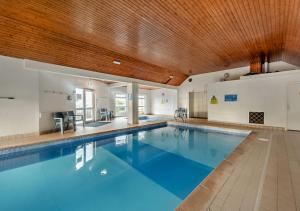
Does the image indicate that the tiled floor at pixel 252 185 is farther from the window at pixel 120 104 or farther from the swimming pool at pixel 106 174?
the window at pixel 120 104

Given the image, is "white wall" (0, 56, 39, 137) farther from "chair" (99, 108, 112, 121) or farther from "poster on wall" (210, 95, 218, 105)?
"poster on wall" (210, 95, 218, 105)

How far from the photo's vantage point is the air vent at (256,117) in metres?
6.39

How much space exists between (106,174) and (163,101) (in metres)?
10.5

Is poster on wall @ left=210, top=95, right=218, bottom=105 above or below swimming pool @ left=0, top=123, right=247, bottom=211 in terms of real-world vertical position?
above

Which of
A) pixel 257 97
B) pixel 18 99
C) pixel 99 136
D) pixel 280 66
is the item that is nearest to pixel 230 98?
pixel 257 97

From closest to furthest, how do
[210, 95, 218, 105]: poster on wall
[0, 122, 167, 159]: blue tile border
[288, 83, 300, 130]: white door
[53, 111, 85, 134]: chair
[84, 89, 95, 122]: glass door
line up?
[0, 122, 167, 159]: blue tile border → [288, 83, 300, 130]: white door → [53, 111, 85, 134]: chair → [210, 95, 218, 105]: poster on wall → [84, 89, 95, 122]: glass door

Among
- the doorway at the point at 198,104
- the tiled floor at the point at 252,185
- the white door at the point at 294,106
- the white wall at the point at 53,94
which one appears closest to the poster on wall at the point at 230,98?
the white door at the point at 294,106

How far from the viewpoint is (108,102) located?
10469 mm

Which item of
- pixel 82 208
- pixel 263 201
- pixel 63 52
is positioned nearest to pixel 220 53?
pixel 263 201

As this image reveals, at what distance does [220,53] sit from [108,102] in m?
7.93

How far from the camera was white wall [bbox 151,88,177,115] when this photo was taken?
40.5 feet

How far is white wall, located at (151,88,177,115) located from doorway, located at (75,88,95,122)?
6.25 metres

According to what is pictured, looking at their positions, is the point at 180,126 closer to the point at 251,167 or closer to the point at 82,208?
the point at 251,167

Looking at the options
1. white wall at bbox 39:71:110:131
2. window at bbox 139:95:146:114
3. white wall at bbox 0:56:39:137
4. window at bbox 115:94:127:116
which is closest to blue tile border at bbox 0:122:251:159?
white wall at bbox 0:56:39:137
